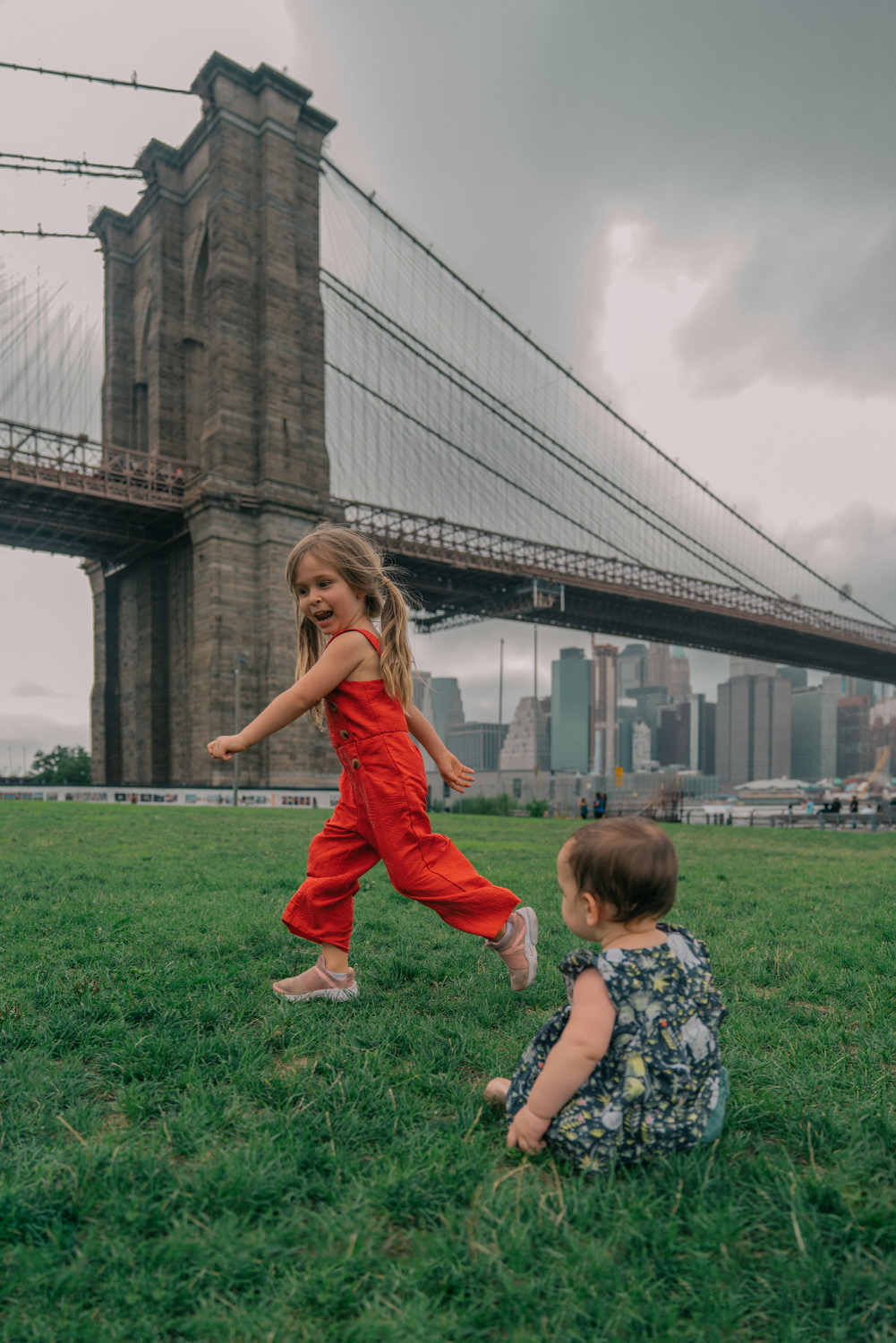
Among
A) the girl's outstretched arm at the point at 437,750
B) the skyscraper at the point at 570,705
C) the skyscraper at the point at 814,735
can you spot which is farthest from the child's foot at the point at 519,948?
the skyscraper at the point at 814,735

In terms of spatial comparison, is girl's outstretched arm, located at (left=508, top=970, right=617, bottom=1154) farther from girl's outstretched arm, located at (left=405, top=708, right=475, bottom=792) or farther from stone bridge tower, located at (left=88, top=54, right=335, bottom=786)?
stone bridge tower, located at (left=88, top=54, right=335, bottom=786)

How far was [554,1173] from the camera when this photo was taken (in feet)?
6.29

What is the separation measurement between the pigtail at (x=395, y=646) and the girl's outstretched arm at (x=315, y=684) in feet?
0.36

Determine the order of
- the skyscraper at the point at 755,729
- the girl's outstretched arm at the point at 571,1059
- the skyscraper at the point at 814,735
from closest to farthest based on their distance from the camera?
1. the girl's outstretched arm at the point at 571,1059
2. the skyscraper at the point at 755,729
3. the skyscraper at the point at 814,735

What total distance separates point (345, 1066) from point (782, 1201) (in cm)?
128

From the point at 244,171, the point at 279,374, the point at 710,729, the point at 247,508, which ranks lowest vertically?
the point at 710,729

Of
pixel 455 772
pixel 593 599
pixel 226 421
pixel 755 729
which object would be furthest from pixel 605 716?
pixel 455 772

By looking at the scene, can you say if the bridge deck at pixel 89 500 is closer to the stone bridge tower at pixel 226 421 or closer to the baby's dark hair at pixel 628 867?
the stone bridge tower at pixel 226 421

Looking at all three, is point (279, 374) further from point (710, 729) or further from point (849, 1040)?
point (710, 729)

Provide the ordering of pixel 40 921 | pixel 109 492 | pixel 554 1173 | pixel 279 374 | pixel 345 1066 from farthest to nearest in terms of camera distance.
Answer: pixel 279 374 → pixel 109 492 → pixel 40 921 → pixel 345 1066 → pixel 554 1173

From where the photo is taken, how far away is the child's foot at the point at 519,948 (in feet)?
10.6

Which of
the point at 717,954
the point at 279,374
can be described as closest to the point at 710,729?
the point at 279,374

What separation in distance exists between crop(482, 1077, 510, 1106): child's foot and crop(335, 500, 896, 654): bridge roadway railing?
103 feet

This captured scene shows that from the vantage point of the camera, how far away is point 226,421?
30.3 m
